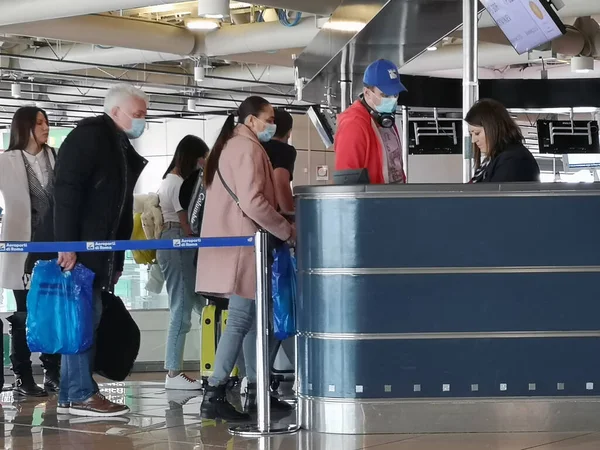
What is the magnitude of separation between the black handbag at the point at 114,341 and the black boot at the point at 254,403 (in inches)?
22.6

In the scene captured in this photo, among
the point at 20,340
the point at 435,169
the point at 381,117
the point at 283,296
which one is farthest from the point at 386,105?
the point at 435,169

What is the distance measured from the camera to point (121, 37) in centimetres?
1277

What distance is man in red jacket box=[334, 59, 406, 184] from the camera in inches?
181

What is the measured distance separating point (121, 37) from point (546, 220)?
30.8 ft

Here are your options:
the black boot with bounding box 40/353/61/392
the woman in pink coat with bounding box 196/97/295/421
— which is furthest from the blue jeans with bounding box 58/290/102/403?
the black boot with bounding box 40/353/61/392

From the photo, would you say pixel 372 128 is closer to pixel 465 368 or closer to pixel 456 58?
pixel 465 368

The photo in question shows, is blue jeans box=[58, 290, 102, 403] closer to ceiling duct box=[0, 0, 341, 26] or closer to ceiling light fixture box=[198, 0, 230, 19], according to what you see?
ceiling light fixture box=[198, 0, 230, 19]

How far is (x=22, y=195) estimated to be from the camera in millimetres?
5469

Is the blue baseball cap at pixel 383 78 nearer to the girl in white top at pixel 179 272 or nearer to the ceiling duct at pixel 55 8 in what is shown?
the girl in white top at pixel 179 272

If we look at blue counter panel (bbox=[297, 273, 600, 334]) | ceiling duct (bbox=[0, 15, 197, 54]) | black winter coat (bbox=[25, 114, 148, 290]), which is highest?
ceiling duct (bbox=[0, 15, 197, 54])

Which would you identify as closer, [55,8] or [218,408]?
[218,408]

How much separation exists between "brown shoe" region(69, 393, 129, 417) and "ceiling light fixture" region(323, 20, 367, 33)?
366 centimetres

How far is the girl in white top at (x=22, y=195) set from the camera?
17.9 ft

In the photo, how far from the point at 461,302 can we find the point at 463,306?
0.06ft
